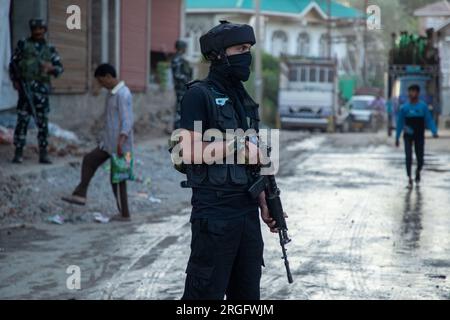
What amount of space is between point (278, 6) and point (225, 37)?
5017 centimetres

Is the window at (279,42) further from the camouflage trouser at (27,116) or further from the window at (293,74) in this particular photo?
the camouflage trouser at (27,116)

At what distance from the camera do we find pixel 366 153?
21.2 meters

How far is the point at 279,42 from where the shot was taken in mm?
56781

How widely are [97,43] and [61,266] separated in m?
12.1

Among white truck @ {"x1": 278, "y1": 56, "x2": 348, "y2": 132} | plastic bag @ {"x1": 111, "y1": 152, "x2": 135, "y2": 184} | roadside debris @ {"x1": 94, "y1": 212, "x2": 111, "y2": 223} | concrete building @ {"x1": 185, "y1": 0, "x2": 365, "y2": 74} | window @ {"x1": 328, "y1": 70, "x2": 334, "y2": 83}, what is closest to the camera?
plastic bag @ {"x1": 111, "y1": 152, "x2": 135, "y2": 184}

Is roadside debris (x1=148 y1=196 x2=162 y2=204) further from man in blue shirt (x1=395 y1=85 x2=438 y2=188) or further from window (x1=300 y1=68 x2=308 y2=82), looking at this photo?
window (x1=300 y1=68 x2=308 y2=82)

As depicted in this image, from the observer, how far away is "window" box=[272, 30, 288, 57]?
5628cm

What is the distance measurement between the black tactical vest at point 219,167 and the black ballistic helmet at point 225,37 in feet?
0.58

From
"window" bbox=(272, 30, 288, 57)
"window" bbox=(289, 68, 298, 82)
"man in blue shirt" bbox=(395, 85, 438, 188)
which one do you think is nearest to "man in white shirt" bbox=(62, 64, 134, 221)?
"man in blue shirt" bbox=(395, 85, 438, 188)

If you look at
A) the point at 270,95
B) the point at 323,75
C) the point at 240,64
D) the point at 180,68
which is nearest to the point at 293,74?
the point at 323,75

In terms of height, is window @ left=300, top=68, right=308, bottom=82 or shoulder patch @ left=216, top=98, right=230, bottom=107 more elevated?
window @ left=300, top=68, right=308, bottom=82

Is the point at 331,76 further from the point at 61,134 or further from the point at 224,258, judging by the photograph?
the point at 224,258
